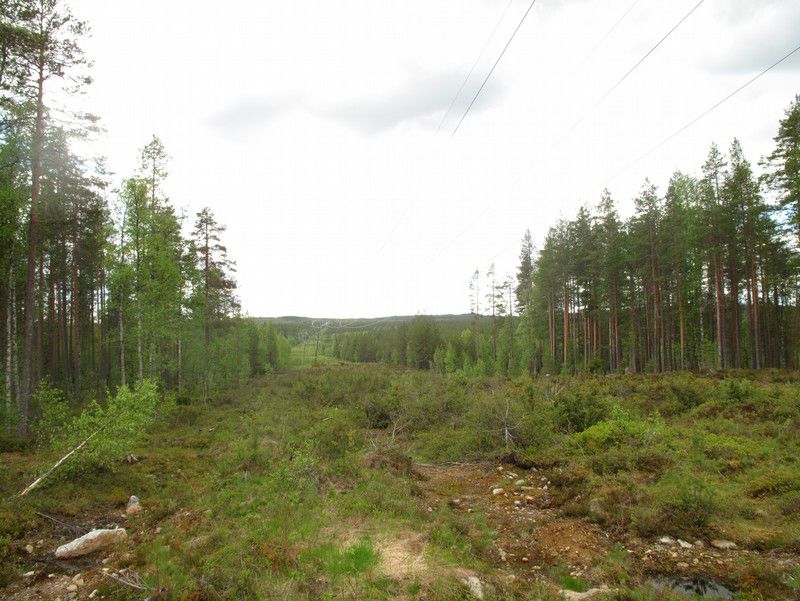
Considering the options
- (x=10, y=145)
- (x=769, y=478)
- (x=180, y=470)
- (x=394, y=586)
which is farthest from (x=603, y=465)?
(x=10, y=145)

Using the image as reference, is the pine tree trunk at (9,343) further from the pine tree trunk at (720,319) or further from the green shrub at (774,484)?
the pine tree trunk at (720,319)

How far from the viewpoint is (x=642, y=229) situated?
30.6 m

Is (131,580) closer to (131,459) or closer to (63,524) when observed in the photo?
(63,524)

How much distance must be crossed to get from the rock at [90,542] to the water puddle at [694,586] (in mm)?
8377

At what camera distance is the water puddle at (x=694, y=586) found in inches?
186

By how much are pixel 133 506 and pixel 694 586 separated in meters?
10.2

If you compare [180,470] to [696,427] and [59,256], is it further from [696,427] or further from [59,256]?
[59,256]

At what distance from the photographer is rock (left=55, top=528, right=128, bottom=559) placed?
6215 mm

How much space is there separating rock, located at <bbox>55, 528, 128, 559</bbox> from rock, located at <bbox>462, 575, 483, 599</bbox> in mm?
6097

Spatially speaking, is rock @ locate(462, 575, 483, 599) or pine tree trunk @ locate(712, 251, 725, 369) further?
A: pine tree trunk @ locate(712, 251, 725, 369)

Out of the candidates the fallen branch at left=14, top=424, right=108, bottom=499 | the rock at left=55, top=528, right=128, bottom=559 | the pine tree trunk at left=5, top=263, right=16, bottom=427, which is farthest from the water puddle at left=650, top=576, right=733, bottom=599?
the pine tree trunk at left=5, top=263, right=16, bottom=427

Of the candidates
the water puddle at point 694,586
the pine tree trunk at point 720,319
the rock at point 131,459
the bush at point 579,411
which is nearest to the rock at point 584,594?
the water puddle at point 694,586

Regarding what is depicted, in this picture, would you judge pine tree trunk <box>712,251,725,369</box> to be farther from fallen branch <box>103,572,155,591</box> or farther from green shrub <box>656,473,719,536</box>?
fallen branch <box>103,572,155,591</box>

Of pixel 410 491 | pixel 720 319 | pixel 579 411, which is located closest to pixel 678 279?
pixel 720 319
